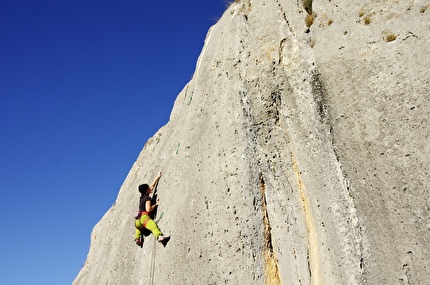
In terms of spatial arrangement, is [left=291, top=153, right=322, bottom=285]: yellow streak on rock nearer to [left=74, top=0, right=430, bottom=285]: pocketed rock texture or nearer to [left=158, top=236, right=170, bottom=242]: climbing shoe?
[left=74, top=0, right=430, bottom=285]: pocketed rock texture

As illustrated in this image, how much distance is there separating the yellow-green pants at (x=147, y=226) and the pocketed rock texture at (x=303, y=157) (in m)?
0.28

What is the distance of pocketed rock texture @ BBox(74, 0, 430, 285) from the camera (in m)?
8.17

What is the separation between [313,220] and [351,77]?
3.49 metres

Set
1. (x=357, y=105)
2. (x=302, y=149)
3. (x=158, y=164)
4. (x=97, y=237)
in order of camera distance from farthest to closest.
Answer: (x=97, y=237) → (x=158, y=164) → (x=302, y=149) → (x=357, y=105)

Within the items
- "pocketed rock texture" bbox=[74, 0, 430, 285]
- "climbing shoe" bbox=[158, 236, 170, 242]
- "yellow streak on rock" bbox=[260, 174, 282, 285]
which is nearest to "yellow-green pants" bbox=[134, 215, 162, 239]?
"climbing shoe" bbox=[158, 236, 170, 242]

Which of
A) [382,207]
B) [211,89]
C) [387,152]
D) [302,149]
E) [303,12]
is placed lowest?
[382,207]

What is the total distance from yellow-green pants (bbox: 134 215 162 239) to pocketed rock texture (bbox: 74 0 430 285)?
28 centimetres

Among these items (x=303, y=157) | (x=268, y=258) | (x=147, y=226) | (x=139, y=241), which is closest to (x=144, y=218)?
(x=147, y=226)

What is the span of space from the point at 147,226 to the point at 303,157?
548 cm

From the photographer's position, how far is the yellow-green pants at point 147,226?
1210 cm

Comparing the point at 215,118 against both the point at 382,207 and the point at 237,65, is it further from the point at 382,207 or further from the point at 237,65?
the point at 382,207

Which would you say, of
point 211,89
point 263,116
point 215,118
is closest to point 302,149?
point 263,116

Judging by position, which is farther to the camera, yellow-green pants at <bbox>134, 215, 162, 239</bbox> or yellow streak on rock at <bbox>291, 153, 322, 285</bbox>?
yellow-green pants at <bbox>134, 215, 162, 239</bbox>

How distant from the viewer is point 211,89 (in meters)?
12.9
